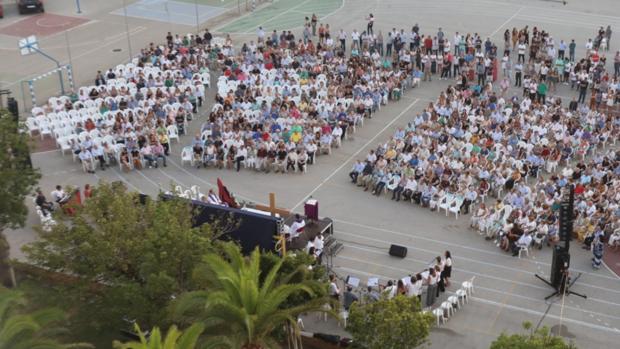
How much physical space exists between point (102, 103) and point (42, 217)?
8518 mm

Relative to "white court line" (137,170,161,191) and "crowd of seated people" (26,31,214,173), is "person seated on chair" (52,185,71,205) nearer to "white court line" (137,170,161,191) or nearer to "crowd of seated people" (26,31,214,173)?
"crowd of seated people" (26,31,214,173)

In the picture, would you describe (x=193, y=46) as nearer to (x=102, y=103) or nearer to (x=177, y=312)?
(x=102, y=103)

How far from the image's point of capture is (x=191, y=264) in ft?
73.2

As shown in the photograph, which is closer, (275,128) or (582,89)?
(275,128)

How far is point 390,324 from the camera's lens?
20.7m

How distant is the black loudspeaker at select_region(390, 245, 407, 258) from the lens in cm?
2867

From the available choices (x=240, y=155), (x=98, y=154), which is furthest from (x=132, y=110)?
(x=240, y=155)

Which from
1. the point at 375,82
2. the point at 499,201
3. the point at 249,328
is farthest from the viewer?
the point at 375,82

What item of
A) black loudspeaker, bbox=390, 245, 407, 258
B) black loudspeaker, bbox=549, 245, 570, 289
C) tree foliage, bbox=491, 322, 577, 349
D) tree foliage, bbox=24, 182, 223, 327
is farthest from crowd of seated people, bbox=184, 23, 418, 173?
tree foliage, bbox=491, 322, 577, 349

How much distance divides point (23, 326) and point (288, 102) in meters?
21.4

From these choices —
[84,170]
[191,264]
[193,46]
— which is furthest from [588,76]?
[191,264]

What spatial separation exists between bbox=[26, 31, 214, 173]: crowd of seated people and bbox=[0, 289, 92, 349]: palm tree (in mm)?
15548

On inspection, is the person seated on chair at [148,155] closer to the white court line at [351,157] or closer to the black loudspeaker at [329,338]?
the white court line at [351,157]

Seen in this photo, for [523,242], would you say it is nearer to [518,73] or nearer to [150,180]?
[150,180]
